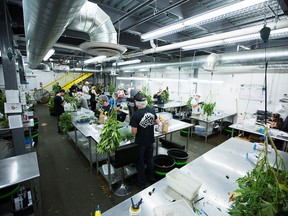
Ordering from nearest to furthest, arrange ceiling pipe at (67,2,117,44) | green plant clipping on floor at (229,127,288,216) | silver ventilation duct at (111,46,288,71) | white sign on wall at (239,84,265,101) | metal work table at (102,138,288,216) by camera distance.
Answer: green plant clipping on floor at (229,127,288,216), metal work table at (102,138,288,216), ceiling pipe at (67,2,117,44), silver ventilation duct at (111,46,288,71), white sign on wall at (239,84,265,101)

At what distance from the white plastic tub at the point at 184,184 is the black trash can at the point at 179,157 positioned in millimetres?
1275

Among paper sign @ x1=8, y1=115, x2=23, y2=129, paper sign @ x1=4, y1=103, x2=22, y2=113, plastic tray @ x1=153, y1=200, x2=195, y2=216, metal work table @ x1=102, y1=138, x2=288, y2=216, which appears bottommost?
metal work table @ x1=102, y1=138, x2=288, y2=216

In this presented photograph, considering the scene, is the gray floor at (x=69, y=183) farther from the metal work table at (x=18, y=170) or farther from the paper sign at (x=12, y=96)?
the paper sign at (x=12, y=96)

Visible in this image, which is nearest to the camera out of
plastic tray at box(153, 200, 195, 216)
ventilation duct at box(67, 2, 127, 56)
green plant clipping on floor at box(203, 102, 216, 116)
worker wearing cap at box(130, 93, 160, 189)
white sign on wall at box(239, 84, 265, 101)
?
plastic tray at box(153, 200, 195, 216)

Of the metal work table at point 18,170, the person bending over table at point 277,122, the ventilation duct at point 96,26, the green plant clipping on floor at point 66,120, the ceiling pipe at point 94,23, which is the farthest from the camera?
the green plant clipping on floor at point 66,120

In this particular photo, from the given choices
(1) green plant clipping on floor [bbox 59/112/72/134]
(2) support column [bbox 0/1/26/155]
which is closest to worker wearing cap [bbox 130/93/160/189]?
(2) support column [bbox 0/1/26/155]

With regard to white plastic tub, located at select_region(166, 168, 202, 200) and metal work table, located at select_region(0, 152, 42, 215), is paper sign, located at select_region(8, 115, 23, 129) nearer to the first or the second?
metal work table, located at select_region(0, 152, 42, 215)

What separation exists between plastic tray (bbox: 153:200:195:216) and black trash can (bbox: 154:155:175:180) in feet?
4.37

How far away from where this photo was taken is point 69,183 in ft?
8.54

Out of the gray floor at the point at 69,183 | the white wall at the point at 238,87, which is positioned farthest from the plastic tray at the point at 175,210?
the white wall at the point at 238,87

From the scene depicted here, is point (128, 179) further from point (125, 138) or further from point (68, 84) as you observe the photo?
point (68, 84)

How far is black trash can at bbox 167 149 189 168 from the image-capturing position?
2.60 m

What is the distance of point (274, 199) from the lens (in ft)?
2.60

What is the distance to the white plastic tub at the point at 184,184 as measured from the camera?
3.96 feet
